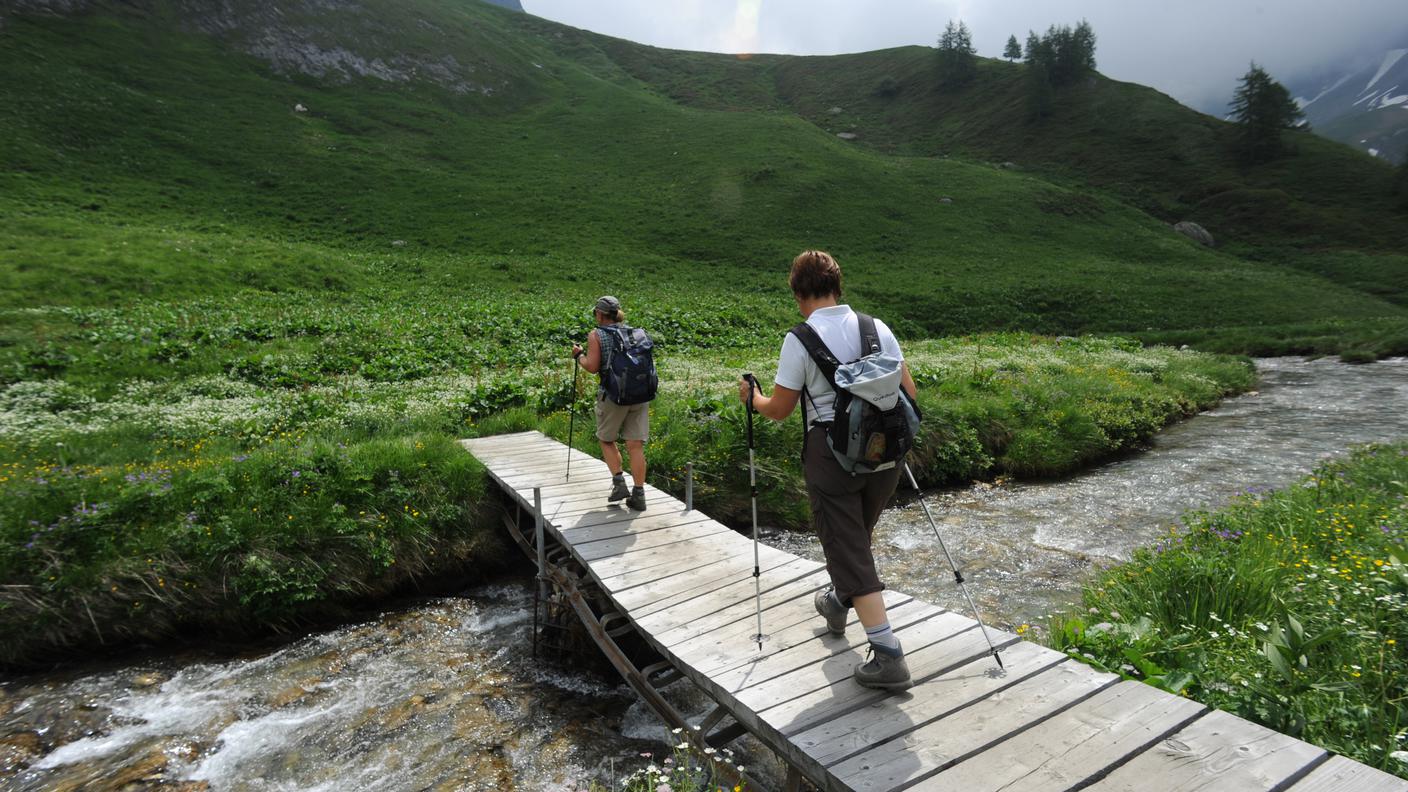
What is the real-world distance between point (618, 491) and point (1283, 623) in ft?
25.0

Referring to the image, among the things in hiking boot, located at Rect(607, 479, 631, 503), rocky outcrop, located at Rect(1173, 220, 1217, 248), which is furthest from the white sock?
rocky outcrop, located at Rect(1173, 220, 1217, 248)

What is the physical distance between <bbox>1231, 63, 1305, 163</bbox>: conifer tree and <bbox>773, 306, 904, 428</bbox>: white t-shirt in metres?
101

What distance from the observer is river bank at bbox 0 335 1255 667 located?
774cm

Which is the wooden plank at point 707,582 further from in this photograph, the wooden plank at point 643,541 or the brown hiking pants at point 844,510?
the brown hiking pants at point 844,510

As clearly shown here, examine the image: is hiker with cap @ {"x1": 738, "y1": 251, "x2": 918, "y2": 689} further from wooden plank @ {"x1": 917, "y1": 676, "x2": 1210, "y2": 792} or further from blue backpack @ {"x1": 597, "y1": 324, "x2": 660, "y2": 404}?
blue backpack @ {"x1": 597, "y1": 324, "x2": 660, "y2": 404}

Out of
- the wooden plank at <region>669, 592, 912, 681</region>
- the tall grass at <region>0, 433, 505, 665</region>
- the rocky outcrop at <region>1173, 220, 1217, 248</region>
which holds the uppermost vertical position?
the rocky outcrop at <region>1173, 220, 1217, 248</region>

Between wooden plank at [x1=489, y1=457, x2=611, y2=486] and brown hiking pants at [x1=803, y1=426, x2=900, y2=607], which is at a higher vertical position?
brown hiking pants at [x1=803, y1=426, x2=900, y2=607]

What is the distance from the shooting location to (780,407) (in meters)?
4.71

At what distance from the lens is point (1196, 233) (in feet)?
205

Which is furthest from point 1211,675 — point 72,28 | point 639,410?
point 72,28

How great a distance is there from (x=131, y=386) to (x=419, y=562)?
421 inches

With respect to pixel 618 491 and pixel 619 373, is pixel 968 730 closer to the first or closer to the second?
pixel 619 373

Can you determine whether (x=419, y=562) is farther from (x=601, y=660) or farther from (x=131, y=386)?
(x=131, y=386)

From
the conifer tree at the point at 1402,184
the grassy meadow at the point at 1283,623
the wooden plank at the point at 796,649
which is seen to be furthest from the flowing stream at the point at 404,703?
the conifer tree at the point at 1402,184
